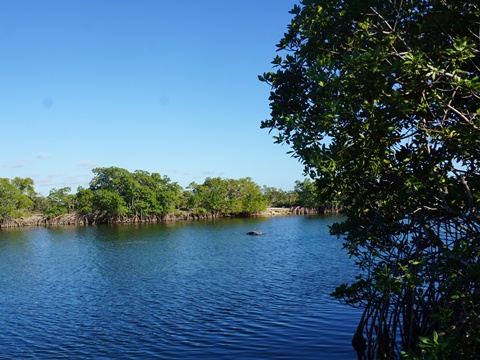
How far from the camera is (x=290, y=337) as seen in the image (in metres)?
16.9

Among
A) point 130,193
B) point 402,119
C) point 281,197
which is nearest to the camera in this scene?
point 402,119

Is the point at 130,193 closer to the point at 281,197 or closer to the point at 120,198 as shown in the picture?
the point at 120,198

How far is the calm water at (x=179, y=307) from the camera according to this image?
16.5 meters

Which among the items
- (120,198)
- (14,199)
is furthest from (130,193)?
(14,199)

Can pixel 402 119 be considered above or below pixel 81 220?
above

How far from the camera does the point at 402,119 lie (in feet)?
30.9

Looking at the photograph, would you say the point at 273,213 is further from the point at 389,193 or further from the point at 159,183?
the point at 389,193

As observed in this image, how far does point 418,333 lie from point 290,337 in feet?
20.8

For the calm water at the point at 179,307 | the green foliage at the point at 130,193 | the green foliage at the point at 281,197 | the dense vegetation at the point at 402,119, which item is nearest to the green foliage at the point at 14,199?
the green foliage at the point at 130,193

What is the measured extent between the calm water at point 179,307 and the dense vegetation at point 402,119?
7.13 m

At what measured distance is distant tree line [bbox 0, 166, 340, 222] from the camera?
104 metres

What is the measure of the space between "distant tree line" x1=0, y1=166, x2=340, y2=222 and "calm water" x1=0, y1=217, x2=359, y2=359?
206 ft

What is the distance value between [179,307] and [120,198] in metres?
87.0

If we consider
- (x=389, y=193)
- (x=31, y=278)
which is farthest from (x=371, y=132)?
(x=31, y=278)
